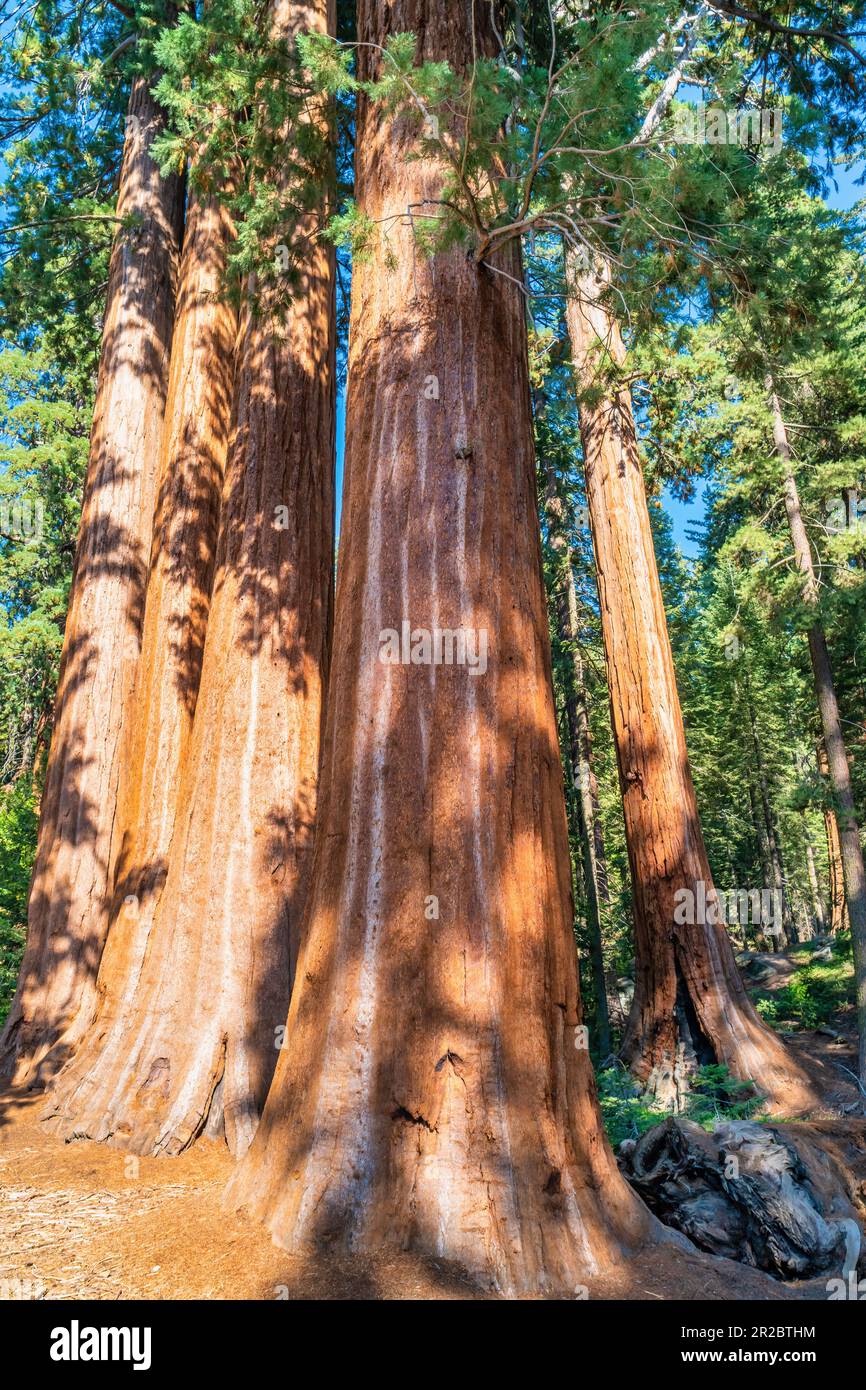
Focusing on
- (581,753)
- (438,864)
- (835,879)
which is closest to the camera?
→ (438,864)

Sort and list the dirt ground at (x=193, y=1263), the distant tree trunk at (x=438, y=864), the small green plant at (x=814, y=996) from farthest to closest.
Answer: the small green plant at (x=814, y=996), the distant tree trunk at (x=438, y=864), the dirt ground at (x=193, y=1263)

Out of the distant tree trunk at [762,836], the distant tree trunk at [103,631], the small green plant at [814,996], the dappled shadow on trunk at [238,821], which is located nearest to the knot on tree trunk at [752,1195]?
the dappled shadow on trunk at [238,821]

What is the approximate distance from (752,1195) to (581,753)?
11.9 metres

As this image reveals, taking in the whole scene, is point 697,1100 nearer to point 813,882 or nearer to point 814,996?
point 814,996

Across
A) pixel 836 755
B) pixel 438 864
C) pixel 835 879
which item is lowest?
pixel 438 864

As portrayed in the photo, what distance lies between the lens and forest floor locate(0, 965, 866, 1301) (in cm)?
277

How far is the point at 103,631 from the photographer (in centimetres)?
776

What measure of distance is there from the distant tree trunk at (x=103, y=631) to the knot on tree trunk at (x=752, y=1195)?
436cm

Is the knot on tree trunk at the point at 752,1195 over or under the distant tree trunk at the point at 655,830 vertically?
under

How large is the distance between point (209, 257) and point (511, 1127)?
25.3 feet

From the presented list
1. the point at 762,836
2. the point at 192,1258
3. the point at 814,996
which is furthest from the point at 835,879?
the point at 192,1258

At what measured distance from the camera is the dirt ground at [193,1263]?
9.05 feet

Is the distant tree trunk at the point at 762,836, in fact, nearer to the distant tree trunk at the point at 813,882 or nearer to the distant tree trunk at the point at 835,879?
the distant tree trunk at the point at 835,879

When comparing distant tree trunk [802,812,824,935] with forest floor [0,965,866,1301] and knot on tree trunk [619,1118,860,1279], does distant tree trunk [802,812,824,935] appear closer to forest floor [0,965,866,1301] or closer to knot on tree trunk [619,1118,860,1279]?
knot on tree trunk [619,1118,860,1279]
